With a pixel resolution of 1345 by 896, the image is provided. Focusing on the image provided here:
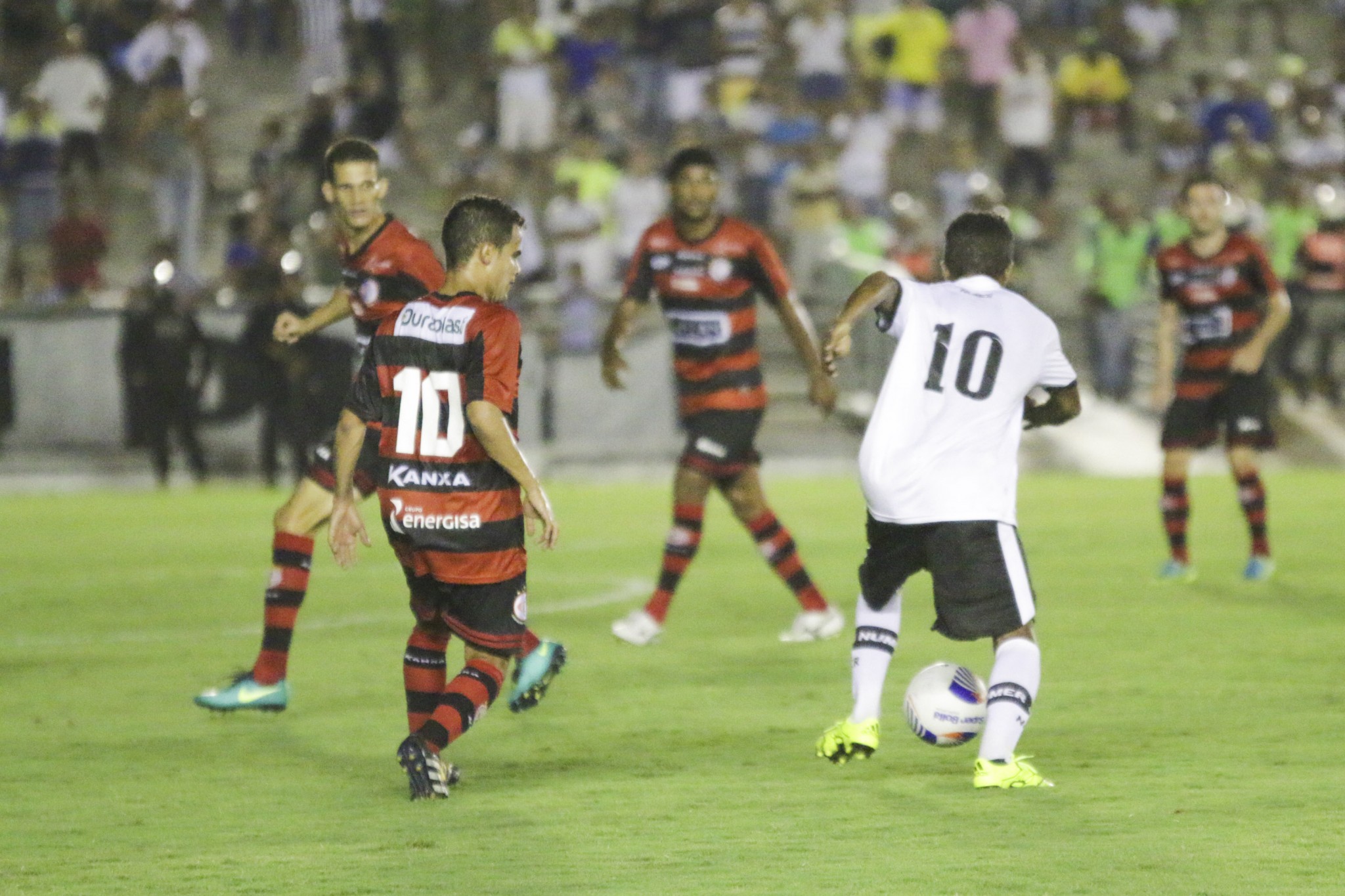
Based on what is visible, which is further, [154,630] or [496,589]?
[154,630]

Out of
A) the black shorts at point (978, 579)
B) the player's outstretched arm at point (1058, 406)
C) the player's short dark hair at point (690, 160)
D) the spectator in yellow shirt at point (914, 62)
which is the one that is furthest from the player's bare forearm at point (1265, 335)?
the spectator in yellow shirt at point (914, 62)

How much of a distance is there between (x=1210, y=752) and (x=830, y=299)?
45.8 feet

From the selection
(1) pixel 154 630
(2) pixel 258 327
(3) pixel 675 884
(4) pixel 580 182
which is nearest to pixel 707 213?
(1) pixel 154 630

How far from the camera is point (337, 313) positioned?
323 inches

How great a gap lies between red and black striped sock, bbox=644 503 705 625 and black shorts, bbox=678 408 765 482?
21 centimetres

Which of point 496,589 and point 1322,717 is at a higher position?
point 496,589

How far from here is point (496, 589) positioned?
6.30 meters

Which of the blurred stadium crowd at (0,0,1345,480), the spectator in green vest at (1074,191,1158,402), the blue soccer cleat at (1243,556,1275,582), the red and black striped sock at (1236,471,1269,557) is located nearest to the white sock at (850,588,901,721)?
the red and black striped sock at (1236,471,1269,557)

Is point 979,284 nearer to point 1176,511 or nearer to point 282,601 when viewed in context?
point 282,601

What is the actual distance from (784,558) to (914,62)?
14288 mm

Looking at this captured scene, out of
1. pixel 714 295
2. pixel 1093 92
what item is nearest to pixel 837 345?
pixel 714 295

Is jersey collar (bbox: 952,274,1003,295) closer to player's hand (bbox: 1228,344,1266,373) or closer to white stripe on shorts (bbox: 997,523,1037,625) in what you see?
white stripe on shorts (bbox: 997,523,1037,625)

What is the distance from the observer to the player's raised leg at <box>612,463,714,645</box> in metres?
9.80

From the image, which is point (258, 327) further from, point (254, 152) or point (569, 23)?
point (569, 23)
